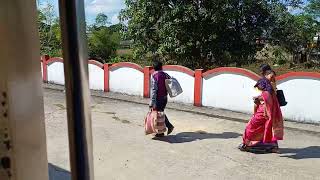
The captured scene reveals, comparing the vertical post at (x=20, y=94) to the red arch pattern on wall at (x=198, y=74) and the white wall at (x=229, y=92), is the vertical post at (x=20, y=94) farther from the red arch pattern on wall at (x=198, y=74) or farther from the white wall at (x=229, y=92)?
the white wall at (x=229, y=92)

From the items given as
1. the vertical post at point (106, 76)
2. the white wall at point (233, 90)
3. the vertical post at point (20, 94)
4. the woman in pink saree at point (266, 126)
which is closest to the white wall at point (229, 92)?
the white wall at point (233, 90)

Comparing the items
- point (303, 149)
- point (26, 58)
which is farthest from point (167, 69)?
point (26, 58)

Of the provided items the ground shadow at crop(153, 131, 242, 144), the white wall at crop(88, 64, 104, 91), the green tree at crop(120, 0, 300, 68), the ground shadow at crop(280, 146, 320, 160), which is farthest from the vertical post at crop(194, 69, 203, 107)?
the white wall at crop(88, 64, 104, 91)

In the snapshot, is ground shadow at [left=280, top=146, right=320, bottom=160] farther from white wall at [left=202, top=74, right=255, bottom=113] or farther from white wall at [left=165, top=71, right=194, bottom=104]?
white wall at [left=165, top=71, right=194, bottom=104]

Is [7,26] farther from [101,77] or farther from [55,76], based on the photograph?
[55,76]

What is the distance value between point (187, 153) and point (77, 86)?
6117 mm

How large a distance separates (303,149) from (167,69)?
215 inches

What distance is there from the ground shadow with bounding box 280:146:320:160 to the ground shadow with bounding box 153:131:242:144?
1235mm

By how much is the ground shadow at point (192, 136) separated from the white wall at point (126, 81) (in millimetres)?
4737

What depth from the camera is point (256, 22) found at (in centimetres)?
1461

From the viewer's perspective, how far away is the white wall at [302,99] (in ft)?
29.2

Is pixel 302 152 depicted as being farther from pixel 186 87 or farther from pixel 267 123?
pixel 186 87

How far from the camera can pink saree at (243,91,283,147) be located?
646 cm

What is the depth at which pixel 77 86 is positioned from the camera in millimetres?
916
